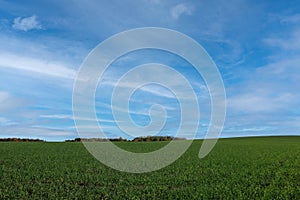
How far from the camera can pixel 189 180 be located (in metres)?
20.3

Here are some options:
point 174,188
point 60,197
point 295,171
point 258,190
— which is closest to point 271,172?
point 295,171

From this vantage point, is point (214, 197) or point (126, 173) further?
point (126, 173)

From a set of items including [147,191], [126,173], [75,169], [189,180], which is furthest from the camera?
[75,169]

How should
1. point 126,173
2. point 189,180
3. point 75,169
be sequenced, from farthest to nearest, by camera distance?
point 75,169, point 126,173, point 189,180

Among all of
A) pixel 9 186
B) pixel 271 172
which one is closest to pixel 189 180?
pixel 271 172

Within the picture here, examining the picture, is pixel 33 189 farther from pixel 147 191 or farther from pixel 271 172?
pixel 271 172

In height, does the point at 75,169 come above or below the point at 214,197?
above

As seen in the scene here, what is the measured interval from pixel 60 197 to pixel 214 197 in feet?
25.2

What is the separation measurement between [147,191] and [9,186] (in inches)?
316

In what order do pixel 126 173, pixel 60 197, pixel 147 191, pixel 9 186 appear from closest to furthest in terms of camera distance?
pixel 60 197 → pixel 147 191 → pixel 9 186 → pixel 126 173

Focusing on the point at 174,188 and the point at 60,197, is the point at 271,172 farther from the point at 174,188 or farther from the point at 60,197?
the point at 60,197

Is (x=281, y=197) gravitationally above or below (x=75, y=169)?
below

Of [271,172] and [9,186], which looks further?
[271,172]

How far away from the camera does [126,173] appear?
22719 millimetres
